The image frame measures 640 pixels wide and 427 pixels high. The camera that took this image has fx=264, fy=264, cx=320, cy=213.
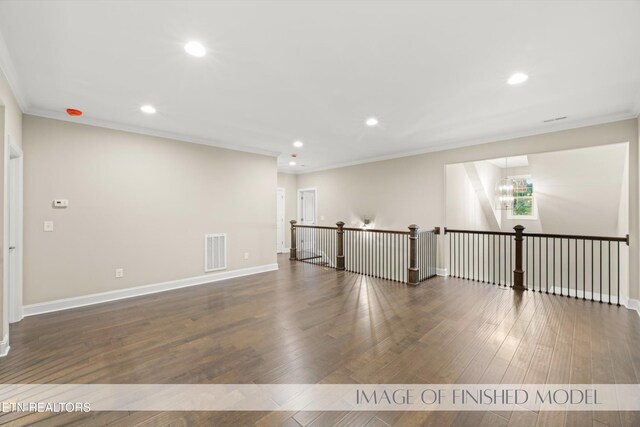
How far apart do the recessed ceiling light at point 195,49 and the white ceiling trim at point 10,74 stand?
1375 mm

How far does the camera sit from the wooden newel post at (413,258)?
490cm

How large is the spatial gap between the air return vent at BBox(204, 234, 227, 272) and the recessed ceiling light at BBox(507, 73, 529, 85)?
504 cm

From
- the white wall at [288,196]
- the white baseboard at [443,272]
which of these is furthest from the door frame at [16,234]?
the white baseboard at [443,272]

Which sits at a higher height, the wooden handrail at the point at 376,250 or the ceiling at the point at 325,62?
the ceiling at the point at 325,62

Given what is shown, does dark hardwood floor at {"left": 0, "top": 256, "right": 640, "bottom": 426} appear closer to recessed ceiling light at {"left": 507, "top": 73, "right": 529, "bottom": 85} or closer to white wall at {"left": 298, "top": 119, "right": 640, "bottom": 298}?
white wall at {"left": 298, "top": 119, "right": 640, "bottom": 298}

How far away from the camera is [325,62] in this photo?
8.02 ft

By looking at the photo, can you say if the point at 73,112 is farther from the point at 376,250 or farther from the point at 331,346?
the point at 376,250

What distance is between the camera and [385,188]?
668 centimetres

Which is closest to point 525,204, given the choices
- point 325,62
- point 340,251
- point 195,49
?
point 340,251

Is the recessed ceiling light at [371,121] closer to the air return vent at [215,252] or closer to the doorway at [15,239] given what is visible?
the air return vent at [215,252]

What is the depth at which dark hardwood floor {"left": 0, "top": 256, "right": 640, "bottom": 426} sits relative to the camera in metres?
1.77

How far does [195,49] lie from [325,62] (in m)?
1.13

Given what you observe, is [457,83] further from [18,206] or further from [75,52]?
[18,206]

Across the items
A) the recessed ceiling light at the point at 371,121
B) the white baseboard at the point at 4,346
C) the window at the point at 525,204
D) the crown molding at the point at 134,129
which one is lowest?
the white baseboard at the point at 4,346
